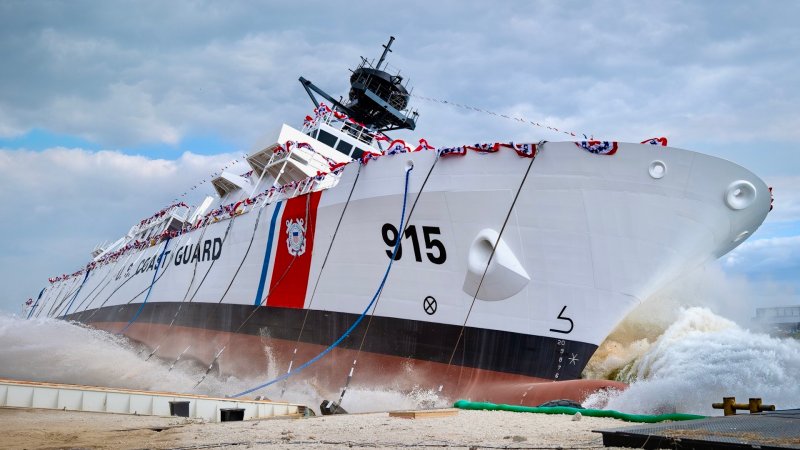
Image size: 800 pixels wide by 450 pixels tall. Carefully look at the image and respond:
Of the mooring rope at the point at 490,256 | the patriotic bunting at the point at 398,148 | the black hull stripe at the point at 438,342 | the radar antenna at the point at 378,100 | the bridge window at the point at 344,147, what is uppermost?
the radar antenna at the point at 378,100

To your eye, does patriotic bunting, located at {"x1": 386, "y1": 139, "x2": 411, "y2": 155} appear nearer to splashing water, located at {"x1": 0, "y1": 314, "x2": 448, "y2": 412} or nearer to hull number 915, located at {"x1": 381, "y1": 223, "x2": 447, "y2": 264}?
hull number 915, located at {"x1": 381, "y1": 223, "x2": 447, "y2": 264}

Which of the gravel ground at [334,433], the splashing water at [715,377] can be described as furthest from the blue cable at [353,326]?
the splashing water at [715,377]

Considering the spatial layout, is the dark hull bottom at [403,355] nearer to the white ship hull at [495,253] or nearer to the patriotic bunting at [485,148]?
the white ship hull at [495,253]

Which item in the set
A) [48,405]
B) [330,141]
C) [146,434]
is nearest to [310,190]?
[330,141]

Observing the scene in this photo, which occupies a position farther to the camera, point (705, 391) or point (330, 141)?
point (330, 141)

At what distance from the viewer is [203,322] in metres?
18.0

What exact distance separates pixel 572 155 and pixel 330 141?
11.8 meters

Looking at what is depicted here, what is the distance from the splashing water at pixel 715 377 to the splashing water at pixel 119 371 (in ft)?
12.2

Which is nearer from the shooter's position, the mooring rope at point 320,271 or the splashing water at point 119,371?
the splashing water at point 119,371

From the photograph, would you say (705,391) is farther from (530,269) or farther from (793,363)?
(530,269)

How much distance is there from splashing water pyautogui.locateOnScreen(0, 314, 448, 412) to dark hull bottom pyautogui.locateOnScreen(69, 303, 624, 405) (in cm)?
26

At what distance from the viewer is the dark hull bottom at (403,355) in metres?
9.96

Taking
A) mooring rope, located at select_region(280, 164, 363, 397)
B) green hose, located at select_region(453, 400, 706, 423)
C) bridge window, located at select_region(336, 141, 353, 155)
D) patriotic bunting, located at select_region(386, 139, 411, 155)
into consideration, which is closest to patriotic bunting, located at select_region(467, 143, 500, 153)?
patriotic bunting, located at select_region(386, 139, 411, 155)

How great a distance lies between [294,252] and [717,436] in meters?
11.6
